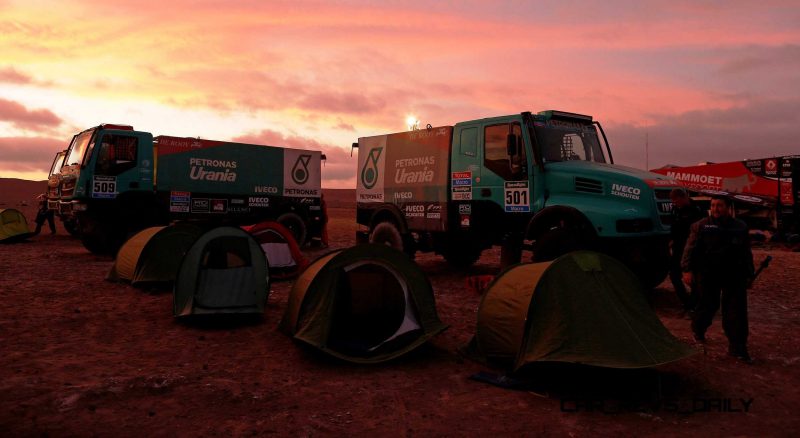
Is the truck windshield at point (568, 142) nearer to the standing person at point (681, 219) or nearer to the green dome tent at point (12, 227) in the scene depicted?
the standing person at point (681, 219)

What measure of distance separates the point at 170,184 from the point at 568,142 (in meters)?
11.8

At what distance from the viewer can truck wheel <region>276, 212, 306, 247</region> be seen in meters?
20.8

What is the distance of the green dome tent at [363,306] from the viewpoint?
741 centimetres

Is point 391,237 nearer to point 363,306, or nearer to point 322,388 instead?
point 363,306

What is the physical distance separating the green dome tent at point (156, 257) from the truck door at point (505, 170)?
231 inches

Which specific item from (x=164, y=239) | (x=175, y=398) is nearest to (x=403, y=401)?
(x=175, y=398)

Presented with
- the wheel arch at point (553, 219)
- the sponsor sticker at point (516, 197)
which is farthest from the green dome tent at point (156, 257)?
the wheel arch at point (553, 219)

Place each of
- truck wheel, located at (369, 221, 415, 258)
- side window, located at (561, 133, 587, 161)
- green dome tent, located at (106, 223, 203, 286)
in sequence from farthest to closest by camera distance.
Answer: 1. truck wheel, located at (369, 221, 415, 258)
2. green dome tent, located at (106, 223, 203, 286)
3. side window, located at (561, 133, 587, 161)

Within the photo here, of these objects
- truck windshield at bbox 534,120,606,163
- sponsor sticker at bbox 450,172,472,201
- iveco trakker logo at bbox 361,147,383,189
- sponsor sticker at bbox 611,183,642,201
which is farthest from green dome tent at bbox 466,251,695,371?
iveco trakker logo at bbox 361,147,383,189

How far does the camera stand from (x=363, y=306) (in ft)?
28.2

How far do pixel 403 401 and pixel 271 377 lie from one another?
1621 mm

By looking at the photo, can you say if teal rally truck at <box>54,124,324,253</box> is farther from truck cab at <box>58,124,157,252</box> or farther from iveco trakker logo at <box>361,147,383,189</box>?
iveco trakker logo at <box>361,147,383,189</box>

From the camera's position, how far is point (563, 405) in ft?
18.9

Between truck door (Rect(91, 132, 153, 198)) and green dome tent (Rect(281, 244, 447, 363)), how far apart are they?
1078cm
